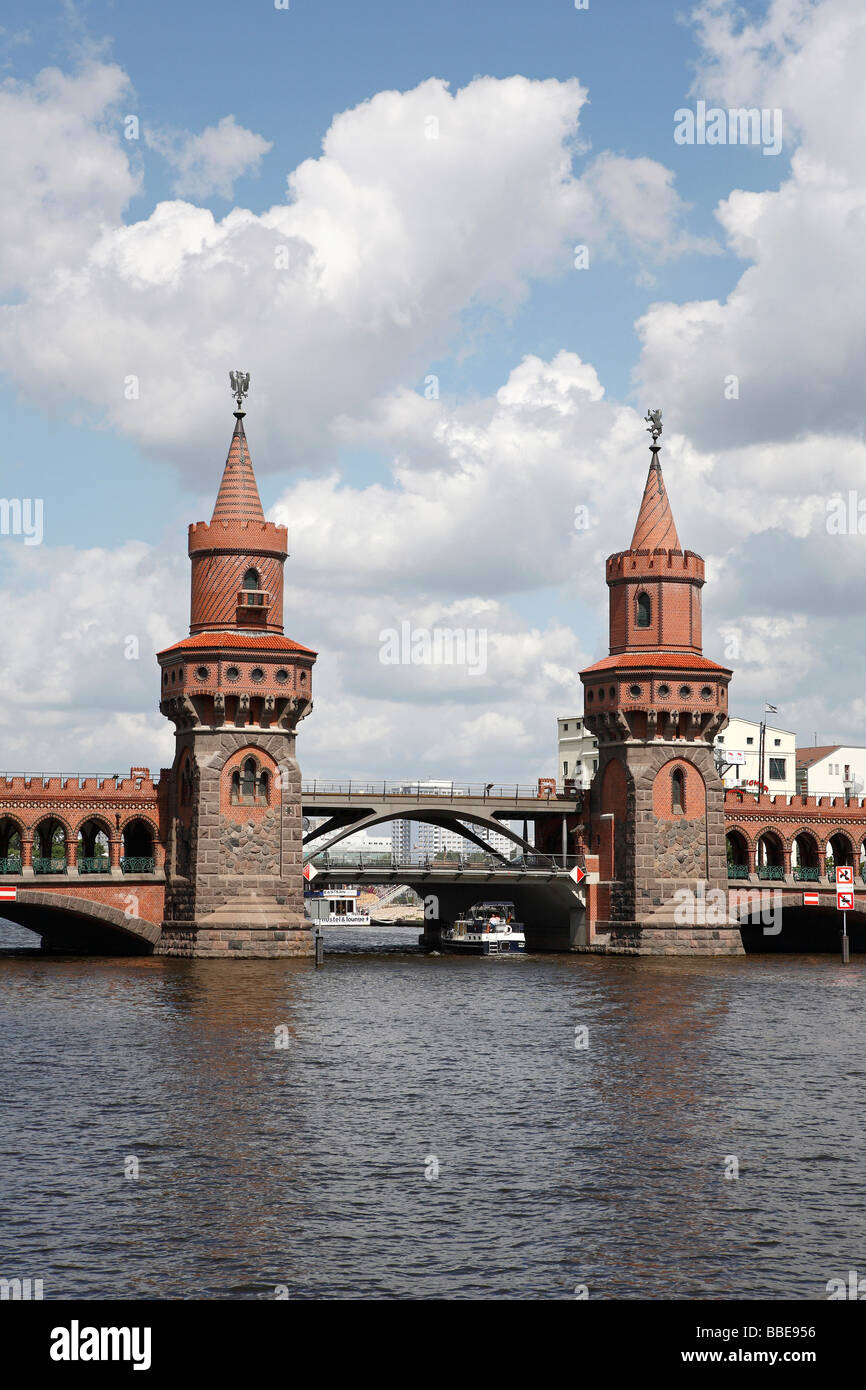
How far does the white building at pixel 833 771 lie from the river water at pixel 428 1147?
95.4m

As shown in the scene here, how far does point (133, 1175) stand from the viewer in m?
30.4

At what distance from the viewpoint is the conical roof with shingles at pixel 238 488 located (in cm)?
8581

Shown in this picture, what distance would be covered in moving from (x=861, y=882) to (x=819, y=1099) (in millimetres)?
59959

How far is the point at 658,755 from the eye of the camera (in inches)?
3447

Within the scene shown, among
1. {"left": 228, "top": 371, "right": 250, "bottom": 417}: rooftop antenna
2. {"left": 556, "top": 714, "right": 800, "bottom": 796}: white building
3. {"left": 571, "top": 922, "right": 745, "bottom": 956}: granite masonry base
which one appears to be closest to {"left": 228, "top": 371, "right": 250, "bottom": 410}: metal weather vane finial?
{"left": 228, "top": 371, "right": 250, "bottom": 417}: rooftop antenna

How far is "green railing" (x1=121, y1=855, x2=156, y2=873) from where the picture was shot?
3287 inches

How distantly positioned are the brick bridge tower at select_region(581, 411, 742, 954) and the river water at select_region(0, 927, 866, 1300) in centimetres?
2360

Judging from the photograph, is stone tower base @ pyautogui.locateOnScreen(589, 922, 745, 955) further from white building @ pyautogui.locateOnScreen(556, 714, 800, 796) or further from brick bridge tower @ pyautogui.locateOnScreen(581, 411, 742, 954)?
white building @ pyautogui.locateOnScreen(556, 714, 800, 796)

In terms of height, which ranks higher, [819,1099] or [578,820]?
[578,820]

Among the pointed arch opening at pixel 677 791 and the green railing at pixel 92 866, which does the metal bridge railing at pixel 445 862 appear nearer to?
the pointed arch opening at pixel 677 791
